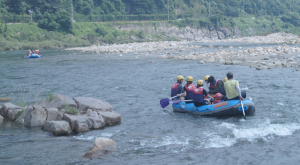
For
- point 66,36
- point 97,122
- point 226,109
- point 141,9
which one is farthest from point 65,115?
point 141,9

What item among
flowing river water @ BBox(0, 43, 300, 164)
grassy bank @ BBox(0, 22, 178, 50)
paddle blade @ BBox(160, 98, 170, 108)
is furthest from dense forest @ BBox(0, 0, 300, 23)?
paddle blade @ BBox(160, 98, 170, 108)

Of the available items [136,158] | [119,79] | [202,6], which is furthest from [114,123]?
[202,6]

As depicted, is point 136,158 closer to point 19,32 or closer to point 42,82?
point 42,82

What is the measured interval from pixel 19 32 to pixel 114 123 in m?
49.0

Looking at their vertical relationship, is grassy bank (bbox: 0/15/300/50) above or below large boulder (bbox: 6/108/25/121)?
above

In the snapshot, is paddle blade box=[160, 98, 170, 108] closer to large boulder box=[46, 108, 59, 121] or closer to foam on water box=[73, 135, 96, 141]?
foam on water box=[73, 135, 96, 141]

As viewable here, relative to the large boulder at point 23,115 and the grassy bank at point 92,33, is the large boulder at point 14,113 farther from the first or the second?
the grassy bank at point 92,33

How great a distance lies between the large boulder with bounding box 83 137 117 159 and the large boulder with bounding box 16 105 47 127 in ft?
10.2

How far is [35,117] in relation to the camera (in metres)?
A: 9.37

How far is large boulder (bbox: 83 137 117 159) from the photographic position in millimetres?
6756

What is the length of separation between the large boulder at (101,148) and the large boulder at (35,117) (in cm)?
311

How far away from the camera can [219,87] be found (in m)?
10.5

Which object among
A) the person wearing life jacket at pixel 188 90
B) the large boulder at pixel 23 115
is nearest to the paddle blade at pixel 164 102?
the person wearing life jacket at pixel 188 90

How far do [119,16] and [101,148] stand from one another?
71.0 meters
